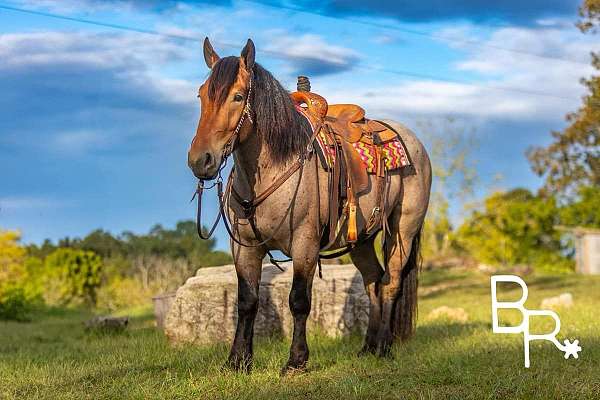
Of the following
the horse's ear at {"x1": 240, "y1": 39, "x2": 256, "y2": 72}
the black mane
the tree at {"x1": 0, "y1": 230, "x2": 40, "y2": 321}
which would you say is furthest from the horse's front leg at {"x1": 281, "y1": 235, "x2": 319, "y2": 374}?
the tree at {"x1": 0, "y1": 230, "x2": 40, "y2": 321}

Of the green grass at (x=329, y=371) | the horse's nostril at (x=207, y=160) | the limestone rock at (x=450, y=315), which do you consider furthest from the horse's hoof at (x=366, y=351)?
the limestone rock at (x=450, y=315)

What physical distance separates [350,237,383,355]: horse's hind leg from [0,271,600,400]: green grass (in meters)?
0.29

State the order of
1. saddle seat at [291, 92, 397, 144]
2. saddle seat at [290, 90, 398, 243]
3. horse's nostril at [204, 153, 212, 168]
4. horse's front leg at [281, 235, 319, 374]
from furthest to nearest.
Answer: saddle seat at [291, 92, 397, 144] < saddle seat at [290, 90, 398, 243] < horse's front leg at [281, 235, 319, 374] < horse's nostril at [204, 153, 212, 168]

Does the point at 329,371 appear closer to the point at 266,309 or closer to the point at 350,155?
the point at 350,155

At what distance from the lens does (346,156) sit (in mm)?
6820

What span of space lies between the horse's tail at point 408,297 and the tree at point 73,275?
18606mm

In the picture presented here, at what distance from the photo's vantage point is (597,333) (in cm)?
941

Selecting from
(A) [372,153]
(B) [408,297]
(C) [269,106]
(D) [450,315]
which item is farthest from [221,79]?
(D) [450,315]

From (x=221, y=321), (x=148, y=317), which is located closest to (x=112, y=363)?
(x=221, y=321)

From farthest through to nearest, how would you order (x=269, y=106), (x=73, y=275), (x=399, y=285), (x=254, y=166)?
(x=73, y=275) → (x=399, y=285) → (x=254, y=166) → (x=269, y=106)

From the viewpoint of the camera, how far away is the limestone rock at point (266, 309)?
9.28 metres

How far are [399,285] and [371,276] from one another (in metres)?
0.29

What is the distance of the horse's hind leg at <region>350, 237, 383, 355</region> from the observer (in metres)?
7.64

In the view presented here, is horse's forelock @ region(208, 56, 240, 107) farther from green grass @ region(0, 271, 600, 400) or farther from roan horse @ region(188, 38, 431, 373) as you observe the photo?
green grass @ region(0, 271, 600, 400)
